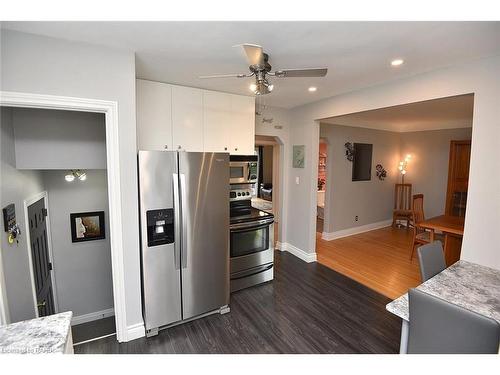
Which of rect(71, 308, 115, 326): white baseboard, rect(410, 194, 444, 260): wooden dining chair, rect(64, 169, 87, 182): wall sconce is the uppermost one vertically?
rect(64, 169, 87, 182): wall sconce

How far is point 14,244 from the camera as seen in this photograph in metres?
1.95

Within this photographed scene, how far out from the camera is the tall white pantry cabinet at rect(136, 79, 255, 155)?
2.75 metres

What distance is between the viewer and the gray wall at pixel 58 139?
2215mm

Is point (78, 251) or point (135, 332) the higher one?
point (78, 251)

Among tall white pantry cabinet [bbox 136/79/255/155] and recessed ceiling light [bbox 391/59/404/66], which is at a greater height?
recessed ceiling light [bbox 391/59/404/66]

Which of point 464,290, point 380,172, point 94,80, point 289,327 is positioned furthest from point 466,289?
point 380,172

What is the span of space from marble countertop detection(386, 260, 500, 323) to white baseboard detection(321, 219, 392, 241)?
3066 mm

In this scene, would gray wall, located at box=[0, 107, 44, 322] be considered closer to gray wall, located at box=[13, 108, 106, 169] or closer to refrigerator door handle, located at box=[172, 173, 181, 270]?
gray wall, located at box=[13, 108, 106, 169]

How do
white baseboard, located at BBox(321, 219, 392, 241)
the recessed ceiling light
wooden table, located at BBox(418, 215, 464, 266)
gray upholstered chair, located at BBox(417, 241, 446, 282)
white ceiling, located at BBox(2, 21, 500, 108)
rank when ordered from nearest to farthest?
1. white ceiling, located at BBox(2, 21, 500, 108)
2. gray upholstered chair, located at BBox(417, 241, 446, 282)
3. the recessed ceiling light
4. wooden table, located at BBox(418, 215, 464, 266)
5. white baseboard, located at BBox(321, 219, 392, 241)

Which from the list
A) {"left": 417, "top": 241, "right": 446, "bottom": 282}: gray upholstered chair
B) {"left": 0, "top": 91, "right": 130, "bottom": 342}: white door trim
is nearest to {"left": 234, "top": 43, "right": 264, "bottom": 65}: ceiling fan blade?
{"left": 0, "top": 91, "right": 130, "bottom": 342}: white door trim

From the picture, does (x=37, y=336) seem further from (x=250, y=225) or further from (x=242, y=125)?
(x=242, y=125)

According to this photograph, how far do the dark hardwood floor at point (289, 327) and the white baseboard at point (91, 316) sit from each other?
1.35 metres

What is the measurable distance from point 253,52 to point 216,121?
5.49ft
